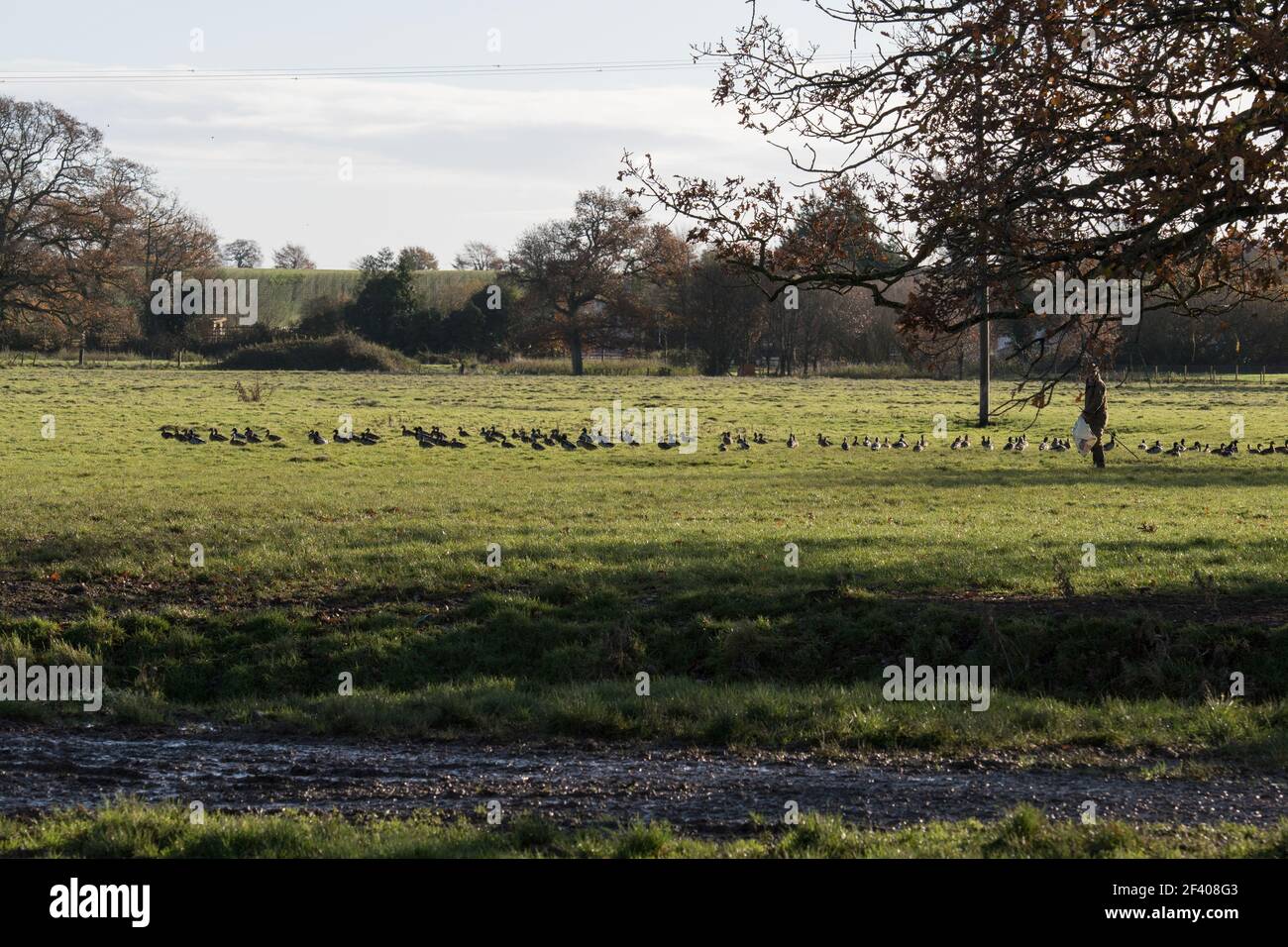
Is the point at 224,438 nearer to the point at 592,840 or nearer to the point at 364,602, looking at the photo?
the point at 364,602

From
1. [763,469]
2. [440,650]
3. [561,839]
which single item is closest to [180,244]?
[763,469]

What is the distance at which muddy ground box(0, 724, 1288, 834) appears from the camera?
744cm

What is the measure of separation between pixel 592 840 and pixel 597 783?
1439 millimetres

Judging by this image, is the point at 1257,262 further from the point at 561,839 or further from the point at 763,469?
the point at 763,469

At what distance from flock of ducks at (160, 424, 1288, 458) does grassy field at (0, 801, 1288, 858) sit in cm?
2488

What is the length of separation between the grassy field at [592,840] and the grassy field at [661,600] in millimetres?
2292

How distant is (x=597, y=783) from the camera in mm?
8141

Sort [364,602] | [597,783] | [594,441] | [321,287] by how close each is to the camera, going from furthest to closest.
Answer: [321,287]
[594,441]
[364,602]
[597,783]

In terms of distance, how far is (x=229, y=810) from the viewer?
748cm


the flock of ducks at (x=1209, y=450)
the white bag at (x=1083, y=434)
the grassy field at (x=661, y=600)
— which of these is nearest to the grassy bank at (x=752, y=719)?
the grassy field at (x=661, y=600)

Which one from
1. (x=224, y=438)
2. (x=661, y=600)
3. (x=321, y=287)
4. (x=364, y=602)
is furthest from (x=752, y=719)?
(x=321, y=287)

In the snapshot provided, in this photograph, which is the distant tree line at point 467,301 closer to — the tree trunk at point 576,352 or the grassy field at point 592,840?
the tree trunk at point 576,352

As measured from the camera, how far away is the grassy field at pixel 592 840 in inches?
253
